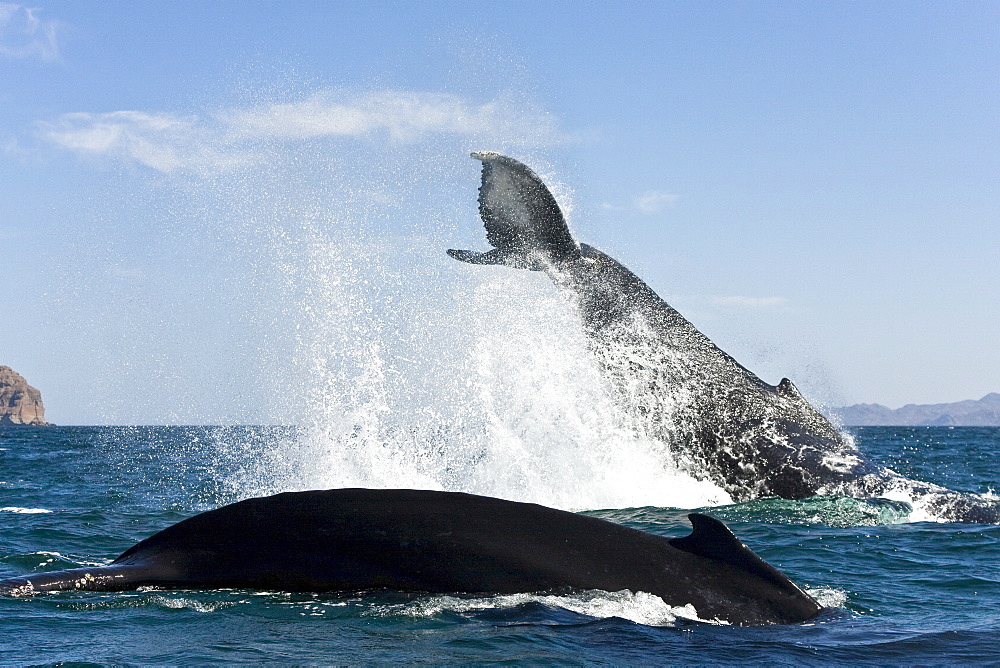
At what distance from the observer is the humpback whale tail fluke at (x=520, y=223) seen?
1016cm

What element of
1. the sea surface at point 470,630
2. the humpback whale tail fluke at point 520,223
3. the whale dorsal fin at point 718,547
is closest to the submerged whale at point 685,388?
the humpback whale tail fluke at point 520,223

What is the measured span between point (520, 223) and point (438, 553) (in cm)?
592

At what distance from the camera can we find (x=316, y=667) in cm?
450

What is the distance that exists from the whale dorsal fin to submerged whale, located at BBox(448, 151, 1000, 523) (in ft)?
17.5

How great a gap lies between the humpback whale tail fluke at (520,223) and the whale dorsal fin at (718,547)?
18.3 ft

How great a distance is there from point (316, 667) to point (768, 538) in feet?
18.5

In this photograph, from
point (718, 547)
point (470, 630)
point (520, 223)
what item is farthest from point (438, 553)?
point (520, 223)

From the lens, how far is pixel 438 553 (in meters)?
5.03

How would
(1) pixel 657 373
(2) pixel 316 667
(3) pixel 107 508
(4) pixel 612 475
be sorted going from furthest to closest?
(3) pixel 107 508 → (4) pixel 612 475 → (1) pixel 657 373 → (2) pixel 316 667

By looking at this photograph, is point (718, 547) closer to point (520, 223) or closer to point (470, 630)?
point (470, 630)

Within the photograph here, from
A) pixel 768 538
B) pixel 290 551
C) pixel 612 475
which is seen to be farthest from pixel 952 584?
pixel 290 551

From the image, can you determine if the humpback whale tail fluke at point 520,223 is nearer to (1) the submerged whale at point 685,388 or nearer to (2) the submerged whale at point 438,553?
(1) the submerged whale at point 685,388

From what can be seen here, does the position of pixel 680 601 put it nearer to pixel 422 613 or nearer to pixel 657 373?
pixel 422 613

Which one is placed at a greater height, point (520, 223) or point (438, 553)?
point (520, 223)
